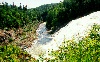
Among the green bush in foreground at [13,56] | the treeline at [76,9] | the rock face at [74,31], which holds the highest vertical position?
the treeline at [76,9]

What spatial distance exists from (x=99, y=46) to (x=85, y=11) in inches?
1930

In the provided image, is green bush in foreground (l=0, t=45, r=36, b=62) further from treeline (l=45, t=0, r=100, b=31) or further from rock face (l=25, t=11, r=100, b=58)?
treeline (l=45, t=0, r=100, b=31)

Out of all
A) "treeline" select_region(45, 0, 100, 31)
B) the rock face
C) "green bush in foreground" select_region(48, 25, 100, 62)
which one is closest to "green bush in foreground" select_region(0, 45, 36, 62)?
"green bush in foreground" select_region(48, 25, 100, 62)

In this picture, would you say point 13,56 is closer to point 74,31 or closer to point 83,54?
point 83,54

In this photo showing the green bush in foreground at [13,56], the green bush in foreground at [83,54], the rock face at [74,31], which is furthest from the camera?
the rock face at [74,31]

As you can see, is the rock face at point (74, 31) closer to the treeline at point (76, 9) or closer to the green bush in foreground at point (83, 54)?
the treeline at point (76, 9)

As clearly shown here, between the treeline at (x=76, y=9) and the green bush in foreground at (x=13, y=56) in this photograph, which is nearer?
the green bush in foreground at (x=13, y=56)

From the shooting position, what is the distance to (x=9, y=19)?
90.6 meters

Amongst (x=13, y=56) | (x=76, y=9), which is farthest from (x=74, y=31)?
(x=13, y=56)

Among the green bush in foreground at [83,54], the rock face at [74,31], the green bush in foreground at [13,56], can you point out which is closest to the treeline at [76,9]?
the rock face at [74,31]

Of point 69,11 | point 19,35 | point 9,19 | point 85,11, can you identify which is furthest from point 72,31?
point 9,19

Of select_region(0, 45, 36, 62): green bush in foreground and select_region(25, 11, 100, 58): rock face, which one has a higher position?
select_region(25, 11, 100, 58): rock face

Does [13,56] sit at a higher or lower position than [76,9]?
lower

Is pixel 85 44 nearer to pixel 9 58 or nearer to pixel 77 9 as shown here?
pixel 9 58
